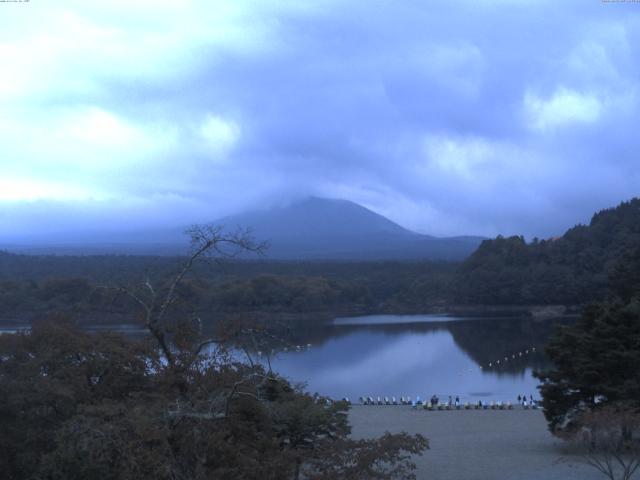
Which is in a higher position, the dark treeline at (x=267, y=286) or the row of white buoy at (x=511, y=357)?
the dark treeline at (x=267, y=286)

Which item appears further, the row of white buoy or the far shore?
the row of white buoy

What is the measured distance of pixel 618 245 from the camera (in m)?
46.4

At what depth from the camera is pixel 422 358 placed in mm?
28234

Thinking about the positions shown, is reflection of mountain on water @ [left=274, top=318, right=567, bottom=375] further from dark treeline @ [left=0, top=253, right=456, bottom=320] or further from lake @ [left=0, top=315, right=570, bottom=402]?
dark treeline @ [left=0, top=253, right=456, bottom=320]

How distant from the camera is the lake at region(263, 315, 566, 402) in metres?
21.8

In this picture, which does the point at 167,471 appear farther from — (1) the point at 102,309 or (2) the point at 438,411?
(1) the point at 102,309

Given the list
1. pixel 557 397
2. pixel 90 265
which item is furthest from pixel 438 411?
pixel 90 265

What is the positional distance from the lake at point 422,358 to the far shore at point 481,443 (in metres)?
2.60

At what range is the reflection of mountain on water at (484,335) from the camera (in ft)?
89.1

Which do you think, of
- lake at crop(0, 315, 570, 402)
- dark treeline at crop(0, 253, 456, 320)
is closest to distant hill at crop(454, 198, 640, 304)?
A: dark treeline at crop(0, 253, 456, 320)

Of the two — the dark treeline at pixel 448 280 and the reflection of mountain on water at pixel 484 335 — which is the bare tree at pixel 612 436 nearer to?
the reflection of mountain on water at pixel 484 335

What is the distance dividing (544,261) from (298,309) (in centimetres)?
1586

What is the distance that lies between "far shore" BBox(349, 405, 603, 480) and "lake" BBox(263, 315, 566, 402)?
2597mm

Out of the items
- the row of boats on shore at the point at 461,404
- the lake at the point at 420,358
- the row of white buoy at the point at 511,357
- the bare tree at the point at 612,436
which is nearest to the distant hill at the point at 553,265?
the lake at the point at 420,358
